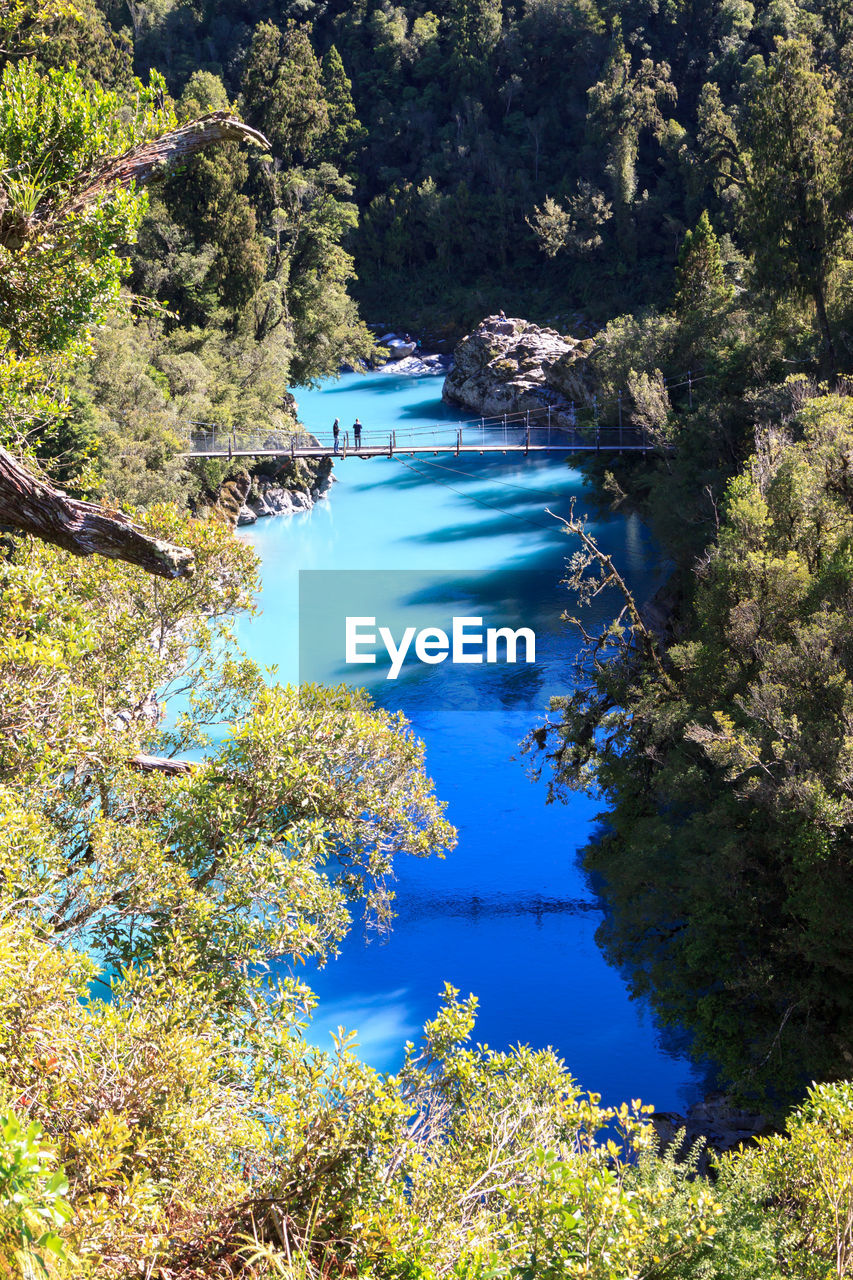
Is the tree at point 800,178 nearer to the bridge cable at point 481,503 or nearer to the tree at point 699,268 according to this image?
the tree at point 699,268

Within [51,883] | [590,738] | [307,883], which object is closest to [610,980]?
[590,738]

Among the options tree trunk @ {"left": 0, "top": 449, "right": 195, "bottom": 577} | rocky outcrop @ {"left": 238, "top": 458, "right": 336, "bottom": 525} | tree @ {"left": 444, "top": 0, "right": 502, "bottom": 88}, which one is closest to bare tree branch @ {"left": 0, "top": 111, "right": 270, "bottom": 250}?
tree trunk @ {"left": 0, "top": 449, "right": 195, "bottom": 577}

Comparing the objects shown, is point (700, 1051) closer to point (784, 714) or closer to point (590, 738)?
point (784, 714)

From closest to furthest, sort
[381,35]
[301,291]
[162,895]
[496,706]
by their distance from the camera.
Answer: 1. [162,895]
2. [496,706]
3. [301,291]
4. [381,35]

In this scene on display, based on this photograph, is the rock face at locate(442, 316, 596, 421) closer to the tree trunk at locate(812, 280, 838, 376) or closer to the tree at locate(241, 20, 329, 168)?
the tree at locate(241, 20, 329, 168)

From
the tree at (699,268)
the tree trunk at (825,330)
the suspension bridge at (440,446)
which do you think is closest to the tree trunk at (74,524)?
the tree trunk at (825,330)

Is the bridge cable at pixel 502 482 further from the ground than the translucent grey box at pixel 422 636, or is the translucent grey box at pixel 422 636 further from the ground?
the bridge cable at pixel 502 482
